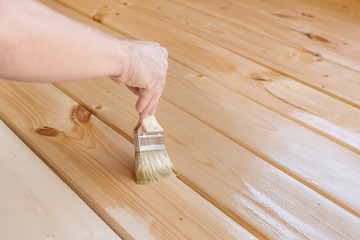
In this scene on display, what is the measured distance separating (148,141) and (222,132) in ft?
0.75

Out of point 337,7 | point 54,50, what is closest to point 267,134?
point 54,50

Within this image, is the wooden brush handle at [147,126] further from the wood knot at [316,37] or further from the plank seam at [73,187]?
the wood knot at [316,37]

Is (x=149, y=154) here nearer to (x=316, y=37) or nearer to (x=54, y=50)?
(x=54, y=50)

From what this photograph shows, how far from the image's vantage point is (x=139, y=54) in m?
0.79

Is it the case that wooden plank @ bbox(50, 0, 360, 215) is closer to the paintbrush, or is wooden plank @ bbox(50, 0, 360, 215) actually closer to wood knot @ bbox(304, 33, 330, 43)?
the paintbrush

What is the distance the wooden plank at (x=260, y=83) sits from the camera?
3.75ft

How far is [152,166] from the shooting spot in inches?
36.4

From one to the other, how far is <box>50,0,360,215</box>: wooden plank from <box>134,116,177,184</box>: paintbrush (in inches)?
6.4

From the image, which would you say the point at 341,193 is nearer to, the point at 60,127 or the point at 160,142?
the point at 160,142

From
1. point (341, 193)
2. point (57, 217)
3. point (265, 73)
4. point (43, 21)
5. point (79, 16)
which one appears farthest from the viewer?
point (79, 16)

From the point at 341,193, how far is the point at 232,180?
23 cm

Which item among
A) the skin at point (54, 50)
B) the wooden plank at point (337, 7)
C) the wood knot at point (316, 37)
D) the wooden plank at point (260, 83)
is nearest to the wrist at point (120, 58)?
the skin at point (54, 50)

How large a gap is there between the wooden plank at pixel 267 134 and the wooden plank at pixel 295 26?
368 millimetres

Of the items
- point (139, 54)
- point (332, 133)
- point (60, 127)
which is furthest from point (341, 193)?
point (60, 127)
